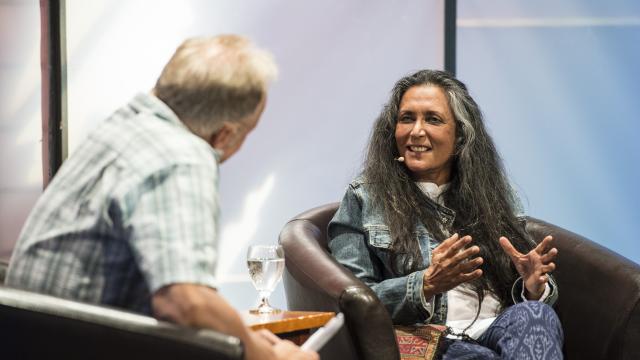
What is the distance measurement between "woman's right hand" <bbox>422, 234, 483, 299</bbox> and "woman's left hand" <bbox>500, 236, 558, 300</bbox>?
23 centimetres

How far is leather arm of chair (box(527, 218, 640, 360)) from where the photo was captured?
2.79m

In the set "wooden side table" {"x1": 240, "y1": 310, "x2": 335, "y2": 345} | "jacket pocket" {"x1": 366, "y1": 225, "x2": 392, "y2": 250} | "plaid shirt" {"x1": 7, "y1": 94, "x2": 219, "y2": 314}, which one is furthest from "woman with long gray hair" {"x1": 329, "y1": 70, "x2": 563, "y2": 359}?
"plaid shirt" {"x1": 7, "y1": 94, "x2": 219, "y2": 314}

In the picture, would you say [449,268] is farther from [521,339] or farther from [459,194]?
[459,194]

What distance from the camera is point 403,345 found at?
2752 millimetres

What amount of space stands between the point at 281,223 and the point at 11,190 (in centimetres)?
125

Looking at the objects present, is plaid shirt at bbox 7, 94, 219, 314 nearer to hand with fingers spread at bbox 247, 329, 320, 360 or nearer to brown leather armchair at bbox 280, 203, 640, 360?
hand with fingers spread at bbox 247, 329, 320, 360

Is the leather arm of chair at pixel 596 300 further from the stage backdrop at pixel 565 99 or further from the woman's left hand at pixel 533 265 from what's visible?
the stage backdrop at pixel 565 99

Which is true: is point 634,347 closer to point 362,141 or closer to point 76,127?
point 362,141

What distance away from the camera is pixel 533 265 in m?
2.95

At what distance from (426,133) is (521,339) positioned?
31.6 inches

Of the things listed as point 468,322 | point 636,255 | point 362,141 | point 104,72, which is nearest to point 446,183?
point 468,322

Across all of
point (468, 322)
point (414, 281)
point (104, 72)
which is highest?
point (104, 72)

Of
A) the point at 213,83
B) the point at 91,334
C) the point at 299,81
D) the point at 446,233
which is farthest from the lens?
the point at 299,81

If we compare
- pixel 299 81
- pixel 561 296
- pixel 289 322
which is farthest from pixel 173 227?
pixel 299 81
